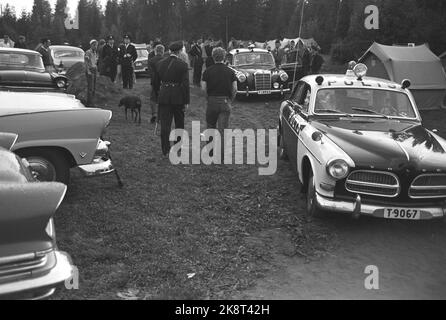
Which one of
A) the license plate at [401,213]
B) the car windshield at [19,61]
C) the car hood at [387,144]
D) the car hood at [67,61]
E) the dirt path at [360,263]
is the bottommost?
the dirt path at [360,263]

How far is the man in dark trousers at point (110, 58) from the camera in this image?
15315mm

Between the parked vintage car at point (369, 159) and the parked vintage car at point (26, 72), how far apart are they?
6976mm

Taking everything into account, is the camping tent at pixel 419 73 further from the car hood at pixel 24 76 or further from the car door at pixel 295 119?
the car hood at pixel 24 76

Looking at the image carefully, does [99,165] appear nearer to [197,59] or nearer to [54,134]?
[54,134]

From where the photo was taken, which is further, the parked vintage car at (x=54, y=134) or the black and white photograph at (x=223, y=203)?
the parked vintage car at (x=54, y=134)

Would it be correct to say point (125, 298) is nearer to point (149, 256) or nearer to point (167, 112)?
point (149, 256)

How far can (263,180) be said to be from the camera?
7434 millimetres

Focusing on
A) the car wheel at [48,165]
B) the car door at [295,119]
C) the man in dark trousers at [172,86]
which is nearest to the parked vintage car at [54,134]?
the car wheel at [48,165]

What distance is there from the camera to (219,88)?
7910 mm

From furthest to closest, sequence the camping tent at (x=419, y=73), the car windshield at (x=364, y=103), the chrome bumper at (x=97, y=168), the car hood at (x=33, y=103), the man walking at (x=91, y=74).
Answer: the camping tent at (x=419, y=73)
the man walking at (x=91, y=74)
the car windshield at (x=364, y=103)
the chrome bumper at (x=97, y=168)
the car hood at (x=33, y=103)

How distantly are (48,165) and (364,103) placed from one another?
4.25 m

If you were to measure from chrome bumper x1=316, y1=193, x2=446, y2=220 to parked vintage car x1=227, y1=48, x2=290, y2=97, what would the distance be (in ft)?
33.3

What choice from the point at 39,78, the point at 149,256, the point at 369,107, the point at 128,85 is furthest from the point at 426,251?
the point at 128,85

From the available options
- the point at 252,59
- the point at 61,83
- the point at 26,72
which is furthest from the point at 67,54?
the point at 26,72
